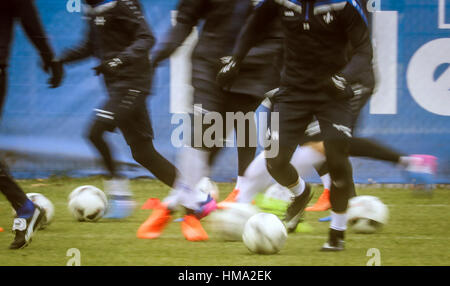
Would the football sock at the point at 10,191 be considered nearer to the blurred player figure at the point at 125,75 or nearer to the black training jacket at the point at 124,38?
the blurred player figure at the point at 125,75

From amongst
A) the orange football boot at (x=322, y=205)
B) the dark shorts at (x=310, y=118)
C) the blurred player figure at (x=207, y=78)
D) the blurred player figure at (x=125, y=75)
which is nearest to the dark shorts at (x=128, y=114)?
the blurred player figure at (x=125, y=75)

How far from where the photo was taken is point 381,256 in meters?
5.54

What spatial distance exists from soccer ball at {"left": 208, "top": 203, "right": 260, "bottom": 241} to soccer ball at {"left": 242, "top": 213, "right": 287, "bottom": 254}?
1.63 feet

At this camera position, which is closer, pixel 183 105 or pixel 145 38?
pixel 145 38

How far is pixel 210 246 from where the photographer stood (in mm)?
5953

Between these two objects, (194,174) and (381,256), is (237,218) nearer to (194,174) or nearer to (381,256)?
(194,174)

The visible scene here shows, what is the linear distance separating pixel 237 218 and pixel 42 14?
4.86m

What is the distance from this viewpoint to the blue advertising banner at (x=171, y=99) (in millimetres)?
9625

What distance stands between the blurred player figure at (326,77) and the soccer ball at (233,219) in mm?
453

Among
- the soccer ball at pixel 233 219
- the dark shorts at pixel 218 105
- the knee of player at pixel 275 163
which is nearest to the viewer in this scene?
the knee of player at pixel 275 163

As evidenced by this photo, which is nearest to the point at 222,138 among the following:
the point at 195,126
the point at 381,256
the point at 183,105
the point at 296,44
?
the point at 195,126

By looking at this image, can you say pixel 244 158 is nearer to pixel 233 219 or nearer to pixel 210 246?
pixel 233 219

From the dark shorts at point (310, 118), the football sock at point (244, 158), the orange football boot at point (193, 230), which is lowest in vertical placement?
the orange football boot at point (193, 230)

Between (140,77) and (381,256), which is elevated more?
(140,77)
